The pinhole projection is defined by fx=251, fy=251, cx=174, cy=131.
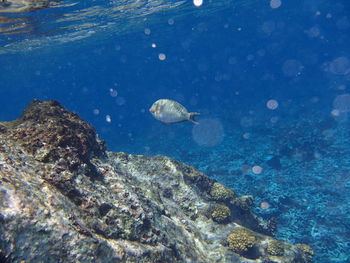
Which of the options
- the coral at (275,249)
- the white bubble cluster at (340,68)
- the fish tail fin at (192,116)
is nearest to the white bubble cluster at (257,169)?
the coral at (275,249)

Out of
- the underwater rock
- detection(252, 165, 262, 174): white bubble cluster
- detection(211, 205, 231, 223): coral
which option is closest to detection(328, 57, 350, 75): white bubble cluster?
detection(252, 165, 262, 174): white bubble cluster

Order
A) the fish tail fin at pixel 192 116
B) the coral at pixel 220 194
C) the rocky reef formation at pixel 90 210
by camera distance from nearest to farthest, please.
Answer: the rocky reef formation at pixel 90 210 < the fish tail fin at pixel 192 116 < the coral at pixel 220 194

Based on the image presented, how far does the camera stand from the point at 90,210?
13.4ft

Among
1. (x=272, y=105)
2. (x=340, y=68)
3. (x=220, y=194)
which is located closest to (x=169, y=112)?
(x=220, y=194)

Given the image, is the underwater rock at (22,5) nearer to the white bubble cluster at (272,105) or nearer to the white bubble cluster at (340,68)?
the white bubble cluster at (272,105)

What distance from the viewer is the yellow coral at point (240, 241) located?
689 centimetres

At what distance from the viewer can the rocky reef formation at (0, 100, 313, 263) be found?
286cm

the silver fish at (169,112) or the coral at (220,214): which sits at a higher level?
the silver fish at (169,112)

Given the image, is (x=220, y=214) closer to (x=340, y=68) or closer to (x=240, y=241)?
(x=240, y=241)

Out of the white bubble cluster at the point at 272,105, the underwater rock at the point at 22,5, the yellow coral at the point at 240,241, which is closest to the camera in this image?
the yellow coral at the point at 240,241

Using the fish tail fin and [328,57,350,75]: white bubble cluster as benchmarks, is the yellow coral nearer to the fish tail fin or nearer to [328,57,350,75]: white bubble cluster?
the fish tail fin

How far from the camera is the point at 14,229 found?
264 cm

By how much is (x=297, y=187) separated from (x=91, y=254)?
14591 mm

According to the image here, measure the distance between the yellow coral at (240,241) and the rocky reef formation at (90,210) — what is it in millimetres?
26
